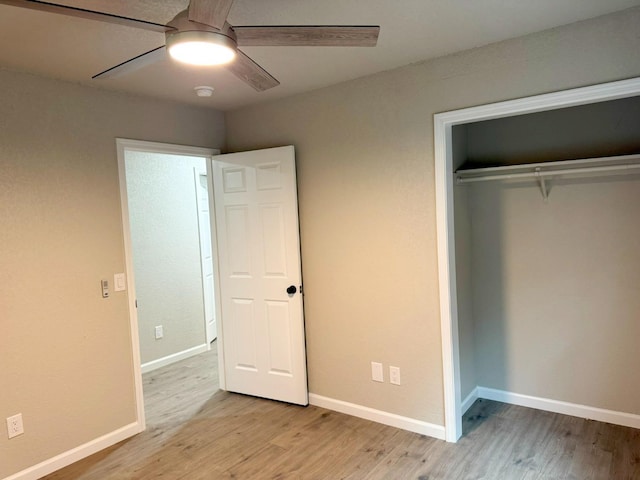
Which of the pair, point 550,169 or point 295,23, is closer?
point 295,23

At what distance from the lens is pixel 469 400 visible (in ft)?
11.1

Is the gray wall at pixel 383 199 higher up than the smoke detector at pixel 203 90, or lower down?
lower down

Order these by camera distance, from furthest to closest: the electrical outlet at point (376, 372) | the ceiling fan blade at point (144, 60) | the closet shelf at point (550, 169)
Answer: the electrical outlet at point (376, 372)
the closet shelf at point (550, 169)
the ceiling fan blade at point (144, 60)

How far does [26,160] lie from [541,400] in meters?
3.76

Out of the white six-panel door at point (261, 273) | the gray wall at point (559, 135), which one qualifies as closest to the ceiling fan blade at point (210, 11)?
the white six-panel door at point (261, 273)

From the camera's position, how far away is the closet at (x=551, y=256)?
9.50 feet

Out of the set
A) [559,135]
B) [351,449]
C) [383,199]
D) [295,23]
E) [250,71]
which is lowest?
[351,449]

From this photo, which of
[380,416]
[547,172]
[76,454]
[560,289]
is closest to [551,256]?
[560,289]

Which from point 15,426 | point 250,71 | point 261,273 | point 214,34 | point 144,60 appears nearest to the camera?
point 214,34

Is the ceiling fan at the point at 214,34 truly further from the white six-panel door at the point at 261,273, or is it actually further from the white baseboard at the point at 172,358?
the white baseboard at the point at 172,358

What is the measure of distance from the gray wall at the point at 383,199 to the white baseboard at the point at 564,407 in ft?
2.56

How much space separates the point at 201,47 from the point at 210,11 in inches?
7.4

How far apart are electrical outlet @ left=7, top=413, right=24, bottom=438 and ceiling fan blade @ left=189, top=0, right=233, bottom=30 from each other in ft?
8.13

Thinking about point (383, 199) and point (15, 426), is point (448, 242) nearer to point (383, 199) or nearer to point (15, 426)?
point (383, 199)
